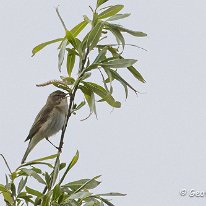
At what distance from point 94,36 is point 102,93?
13.3 inches

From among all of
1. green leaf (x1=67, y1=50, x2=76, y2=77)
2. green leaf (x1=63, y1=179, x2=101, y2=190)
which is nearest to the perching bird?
green leaf (x1=67, y1=50, x2=76, y2=77)

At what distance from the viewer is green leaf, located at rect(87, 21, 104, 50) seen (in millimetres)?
2670

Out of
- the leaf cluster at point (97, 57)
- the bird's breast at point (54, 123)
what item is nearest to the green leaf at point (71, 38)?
the leaf cluster at point (97, 57)

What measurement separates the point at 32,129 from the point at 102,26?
3548mm

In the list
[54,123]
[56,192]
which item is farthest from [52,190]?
[54,123]

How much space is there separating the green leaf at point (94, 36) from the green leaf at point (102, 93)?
0.21 m

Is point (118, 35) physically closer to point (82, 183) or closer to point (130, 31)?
point (130, 31)

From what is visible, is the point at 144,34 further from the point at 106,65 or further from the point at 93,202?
the point at 93,202

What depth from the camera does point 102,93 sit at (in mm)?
2799

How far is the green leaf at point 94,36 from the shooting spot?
8.76ft

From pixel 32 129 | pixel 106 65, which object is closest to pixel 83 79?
pixel 106 65

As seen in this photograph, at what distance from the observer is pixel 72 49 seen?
2.89 meters

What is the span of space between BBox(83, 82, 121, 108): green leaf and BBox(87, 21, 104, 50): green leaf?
21cm

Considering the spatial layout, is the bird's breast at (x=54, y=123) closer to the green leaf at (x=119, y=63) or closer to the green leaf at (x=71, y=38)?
the green leaf at (x=71, y=38)
